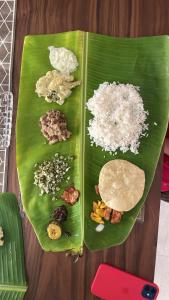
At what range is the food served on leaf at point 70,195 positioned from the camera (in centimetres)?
169

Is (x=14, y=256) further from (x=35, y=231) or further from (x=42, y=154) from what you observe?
(x=42, y=154)

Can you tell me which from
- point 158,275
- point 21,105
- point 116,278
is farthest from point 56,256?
point 158,275

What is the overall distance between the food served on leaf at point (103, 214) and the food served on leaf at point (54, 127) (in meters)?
0.33

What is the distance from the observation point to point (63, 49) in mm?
1782

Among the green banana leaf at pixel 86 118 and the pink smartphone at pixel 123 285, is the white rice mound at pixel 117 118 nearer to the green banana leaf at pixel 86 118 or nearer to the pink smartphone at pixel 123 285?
the green banana leaf at pixel 86 118

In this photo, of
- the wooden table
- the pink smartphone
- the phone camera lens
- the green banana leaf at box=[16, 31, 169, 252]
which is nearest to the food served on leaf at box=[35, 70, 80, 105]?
the green banana leaf at box=[16, 31, 169, 252]

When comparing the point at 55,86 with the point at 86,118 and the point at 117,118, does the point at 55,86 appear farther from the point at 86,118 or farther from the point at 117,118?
the point at 117,118

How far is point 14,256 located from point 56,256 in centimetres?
18

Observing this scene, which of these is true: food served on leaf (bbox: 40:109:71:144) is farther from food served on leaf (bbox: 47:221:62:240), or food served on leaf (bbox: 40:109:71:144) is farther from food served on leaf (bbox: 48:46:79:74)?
food served on leaf (bbox: 47:221:62:240)

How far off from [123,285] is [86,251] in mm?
212

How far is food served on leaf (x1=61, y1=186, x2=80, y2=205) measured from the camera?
5.54 feet

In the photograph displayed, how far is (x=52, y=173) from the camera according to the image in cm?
171

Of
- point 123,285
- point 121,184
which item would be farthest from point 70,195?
point 123,285

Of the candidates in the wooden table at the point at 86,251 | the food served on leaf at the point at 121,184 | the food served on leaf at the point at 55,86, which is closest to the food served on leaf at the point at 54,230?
the wooden table at the point at 86,251
